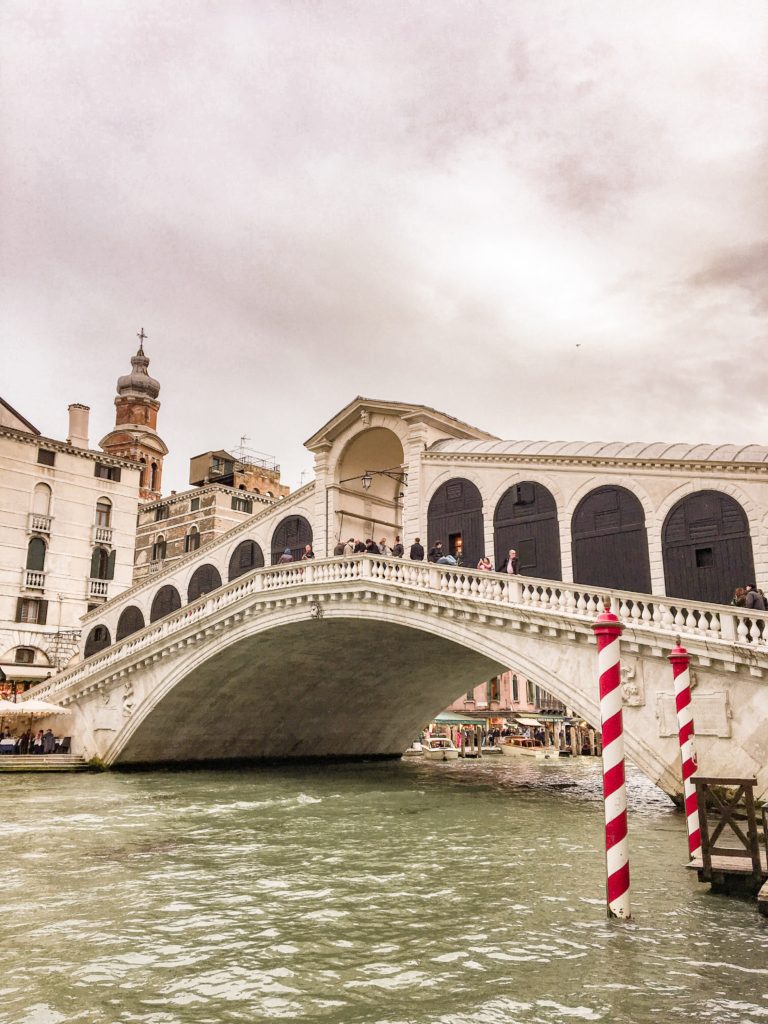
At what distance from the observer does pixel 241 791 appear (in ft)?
65.4

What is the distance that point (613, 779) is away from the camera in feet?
23.8

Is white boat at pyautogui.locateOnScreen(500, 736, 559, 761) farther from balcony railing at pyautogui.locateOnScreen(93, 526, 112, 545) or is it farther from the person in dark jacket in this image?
the person in dark jacket

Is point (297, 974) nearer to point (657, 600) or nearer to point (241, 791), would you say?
point (657, 600)

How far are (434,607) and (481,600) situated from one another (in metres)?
1.37

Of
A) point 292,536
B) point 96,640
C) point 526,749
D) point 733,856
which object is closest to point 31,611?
point 96,640

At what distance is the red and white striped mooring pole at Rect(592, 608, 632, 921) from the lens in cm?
709

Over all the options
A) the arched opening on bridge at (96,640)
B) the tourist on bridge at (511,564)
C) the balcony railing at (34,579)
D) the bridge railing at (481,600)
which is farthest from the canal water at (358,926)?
the balcony railing at (34,579)

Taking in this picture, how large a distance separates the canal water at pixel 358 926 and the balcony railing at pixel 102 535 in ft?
72.0

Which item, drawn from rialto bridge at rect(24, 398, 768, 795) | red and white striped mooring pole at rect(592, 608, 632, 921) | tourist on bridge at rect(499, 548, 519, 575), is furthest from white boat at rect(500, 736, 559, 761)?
red and white striped mooring pole at rect(592, 608, 632, 921)

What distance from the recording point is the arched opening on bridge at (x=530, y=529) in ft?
62.7

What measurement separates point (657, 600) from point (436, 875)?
6.53m

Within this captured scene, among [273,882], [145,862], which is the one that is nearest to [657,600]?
[273,882]

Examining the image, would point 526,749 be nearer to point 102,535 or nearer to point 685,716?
point 102,535

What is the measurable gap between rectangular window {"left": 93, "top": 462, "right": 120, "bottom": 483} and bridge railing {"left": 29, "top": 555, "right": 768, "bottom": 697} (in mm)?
12118
